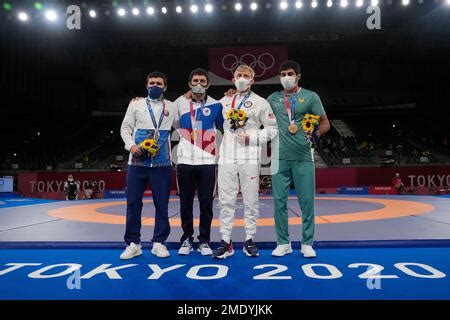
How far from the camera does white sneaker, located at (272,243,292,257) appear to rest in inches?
134

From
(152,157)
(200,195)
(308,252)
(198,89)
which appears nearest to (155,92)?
(198,89)

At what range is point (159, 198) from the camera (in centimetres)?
372

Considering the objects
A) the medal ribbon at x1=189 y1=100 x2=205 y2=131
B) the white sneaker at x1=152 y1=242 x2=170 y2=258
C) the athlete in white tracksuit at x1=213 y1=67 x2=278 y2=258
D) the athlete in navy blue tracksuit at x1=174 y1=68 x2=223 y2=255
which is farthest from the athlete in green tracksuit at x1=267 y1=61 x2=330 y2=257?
the white sneaker at x1=152 y1=242 x2=170 y2=258

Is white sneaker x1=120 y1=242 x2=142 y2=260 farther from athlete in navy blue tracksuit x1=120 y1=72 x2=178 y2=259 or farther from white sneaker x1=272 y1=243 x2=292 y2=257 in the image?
white sneaker x1=272 y1=243 x2=292 y2=257

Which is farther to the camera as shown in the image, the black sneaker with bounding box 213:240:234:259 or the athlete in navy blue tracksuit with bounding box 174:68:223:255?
the athlete in navy blue tracksuit with bounding box 174:68:223:255

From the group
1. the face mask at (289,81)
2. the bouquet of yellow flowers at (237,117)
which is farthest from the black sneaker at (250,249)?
the face mask at (289,81)

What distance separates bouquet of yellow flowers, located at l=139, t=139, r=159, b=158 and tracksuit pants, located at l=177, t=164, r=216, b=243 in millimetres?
331

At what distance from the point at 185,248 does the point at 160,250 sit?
0.86ft

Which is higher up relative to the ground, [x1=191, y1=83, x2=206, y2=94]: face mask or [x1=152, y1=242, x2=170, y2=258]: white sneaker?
[x1=191, y1=83, x2=206, y2=94]: face mask

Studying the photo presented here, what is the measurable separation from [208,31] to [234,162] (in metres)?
16.1

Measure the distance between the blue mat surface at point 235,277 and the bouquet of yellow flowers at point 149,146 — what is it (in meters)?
1.10

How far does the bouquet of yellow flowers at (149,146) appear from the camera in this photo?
3547mm

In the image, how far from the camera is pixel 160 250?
3479mm

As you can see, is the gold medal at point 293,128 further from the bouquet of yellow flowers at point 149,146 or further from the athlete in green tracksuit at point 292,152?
the bouquet of yellow flowers at point 149,146
